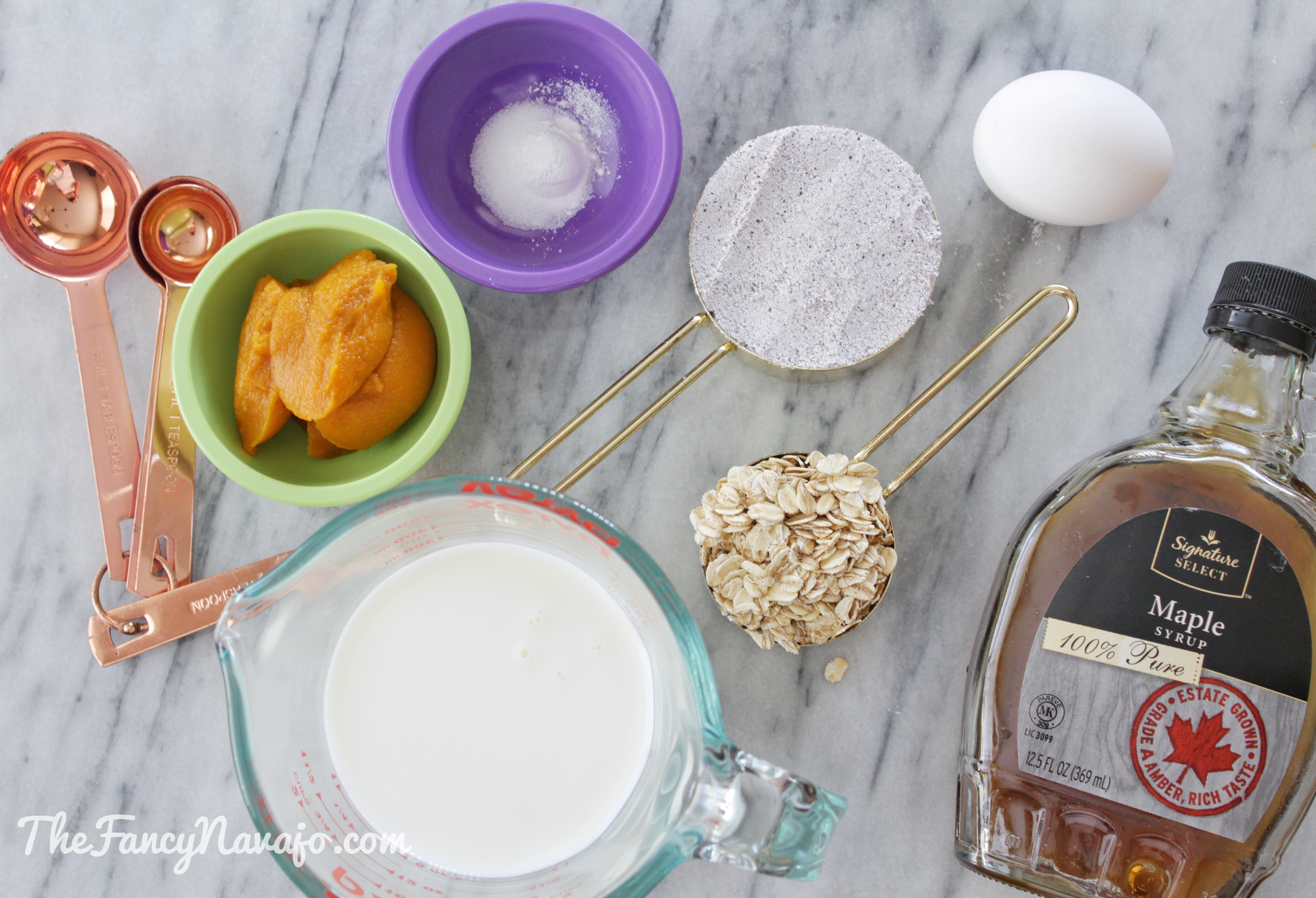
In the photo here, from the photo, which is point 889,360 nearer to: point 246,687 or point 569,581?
point 569,581

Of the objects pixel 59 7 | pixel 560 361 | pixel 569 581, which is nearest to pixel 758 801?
pixel 569 581

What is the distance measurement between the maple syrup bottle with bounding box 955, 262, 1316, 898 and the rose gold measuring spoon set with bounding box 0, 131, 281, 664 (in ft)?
2.37

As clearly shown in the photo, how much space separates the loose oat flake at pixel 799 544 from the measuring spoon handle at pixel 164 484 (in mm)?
489

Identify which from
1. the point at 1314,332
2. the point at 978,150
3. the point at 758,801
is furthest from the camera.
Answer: the point at 978,150

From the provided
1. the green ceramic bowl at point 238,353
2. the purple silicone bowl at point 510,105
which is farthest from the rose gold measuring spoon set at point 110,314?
the purple silicone bowl at point 510,105

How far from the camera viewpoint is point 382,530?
654 mm

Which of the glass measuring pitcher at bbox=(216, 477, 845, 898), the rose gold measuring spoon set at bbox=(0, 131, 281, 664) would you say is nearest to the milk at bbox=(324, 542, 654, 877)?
the glass measuring pitcher at bbox=(216, 477, 845, 898)

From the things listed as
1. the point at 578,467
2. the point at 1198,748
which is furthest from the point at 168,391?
the point at 1198,748

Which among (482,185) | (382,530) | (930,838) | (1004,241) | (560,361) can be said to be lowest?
(930,838)

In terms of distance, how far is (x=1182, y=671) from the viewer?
74 centimetres

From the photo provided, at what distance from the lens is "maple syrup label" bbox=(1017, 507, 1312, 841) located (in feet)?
2.40

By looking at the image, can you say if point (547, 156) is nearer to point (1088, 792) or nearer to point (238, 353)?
point (238, 353)

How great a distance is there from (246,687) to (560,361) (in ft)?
1.32

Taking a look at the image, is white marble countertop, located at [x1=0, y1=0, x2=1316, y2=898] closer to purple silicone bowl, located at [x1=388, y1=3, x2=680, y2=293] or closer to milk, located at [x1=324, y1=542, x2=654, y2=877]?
purple silicone bowl, located at [x1=388, y1=3, x2=680, y2=293]
